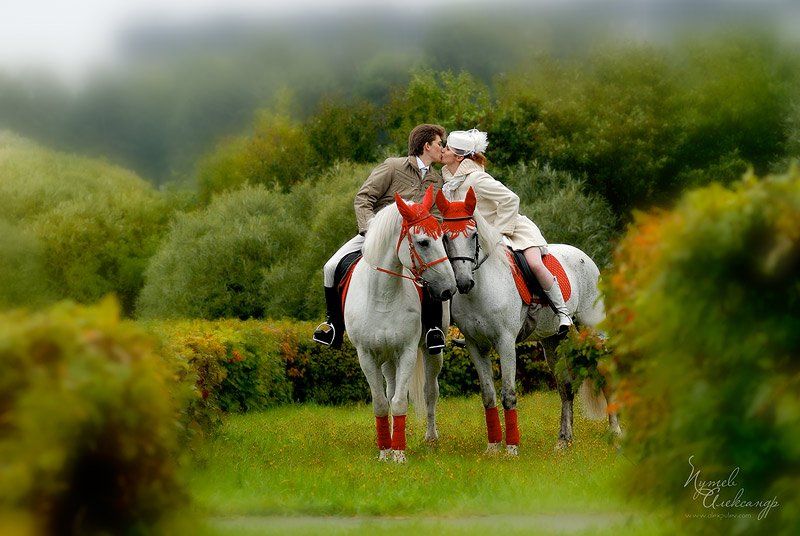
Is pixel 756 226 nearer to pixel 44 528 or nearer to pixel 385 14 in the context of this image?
pixel 44 528

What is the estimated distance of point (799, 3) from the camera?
50.6m

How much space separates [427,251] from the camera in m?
10.6

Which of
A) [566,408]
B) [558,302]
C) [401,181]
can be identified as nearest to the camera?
[401,181]

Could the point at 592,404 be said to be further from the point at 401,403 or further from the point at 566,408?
the point at 401,403

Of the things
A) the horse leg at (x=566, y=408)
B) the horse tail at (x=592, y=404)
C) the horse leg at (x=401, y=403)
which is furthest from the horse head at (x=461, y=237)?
the horse tail at (x=592, y=404)

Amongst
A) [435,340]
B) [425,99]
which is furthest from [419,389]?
[425,99]

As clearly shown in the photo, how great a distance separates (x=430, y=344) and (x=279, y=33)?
60.3 meters

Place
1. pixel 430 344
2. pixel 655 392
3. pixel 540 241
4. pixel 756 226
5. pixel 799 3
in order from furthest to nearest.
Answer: pixel 799 3 < pixel 540 241 < pixel 430 344 < pixel 655 392 < pixel 756 226

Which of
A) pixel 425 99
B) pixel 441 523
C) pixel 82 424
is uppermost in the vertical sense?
pixel 82 424

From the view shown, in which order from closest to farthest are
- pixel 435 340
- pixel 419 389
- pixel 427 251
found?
1. pixel 427 251
2. pixel 435 340
3. pixel 419 389

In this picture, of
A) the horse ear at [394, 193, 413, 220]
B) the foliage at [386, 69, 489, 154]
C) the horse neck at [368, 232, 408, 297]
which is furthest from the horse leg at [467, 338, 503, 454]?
the foliage at [386, 69, 489, 154]

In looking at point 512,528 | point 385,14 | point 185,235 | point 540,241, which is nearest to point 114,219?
point 185,235

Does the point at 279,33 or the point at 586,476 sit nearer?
the point at 586,476

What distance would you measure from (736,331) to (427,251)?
5.91 metres
